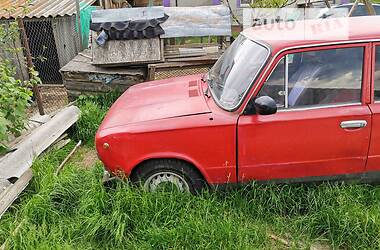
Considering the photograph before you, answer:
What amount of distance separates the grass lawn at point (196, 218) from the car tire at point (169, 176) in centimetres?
11

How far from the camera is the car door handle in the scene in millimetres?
3229

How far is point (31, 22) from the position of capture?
904cm

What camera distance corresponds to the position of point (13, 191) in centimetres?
375

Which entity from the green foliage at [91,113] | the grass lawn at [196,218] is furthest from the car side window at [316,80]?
the green foliage at [91,113]

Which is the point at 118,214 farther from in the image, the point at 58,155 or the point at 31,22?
the point at 31,22

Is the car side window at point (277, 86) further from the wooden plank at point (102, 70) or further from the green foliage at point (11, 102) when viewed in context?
the wooden plank at point (102, 70)

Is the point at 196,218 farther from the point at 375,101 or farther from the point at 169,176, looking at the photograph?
the point at 375,101

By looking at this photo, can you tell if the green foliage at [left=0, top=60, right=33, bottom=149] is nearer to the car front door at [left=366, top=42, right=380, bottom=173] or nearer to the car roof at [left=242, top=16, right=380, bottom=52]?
the car roof at [left=242, top=16, right=380, bottom=52]

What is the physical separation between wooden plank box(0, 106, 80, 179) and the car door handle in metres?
3.42

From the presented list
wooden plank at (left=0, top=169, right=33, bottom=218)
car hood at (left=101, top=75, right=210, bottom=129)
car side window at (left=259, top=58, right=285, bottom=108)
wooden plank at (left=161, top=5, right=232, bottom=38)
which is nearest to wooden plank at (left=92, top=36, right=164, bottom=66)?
wooden plank at (left=161, top=5, right=232, bottom=38)

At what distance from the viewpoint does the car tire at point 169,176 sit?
3482mm

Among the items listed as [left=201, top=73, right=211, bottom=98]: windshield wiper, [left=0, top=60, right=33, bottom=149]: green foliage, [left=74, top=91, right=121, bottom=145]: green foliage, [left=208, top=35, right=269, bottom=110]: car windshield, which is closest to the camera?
[left=208, top=35, right=269, bottom=110]: car windshield

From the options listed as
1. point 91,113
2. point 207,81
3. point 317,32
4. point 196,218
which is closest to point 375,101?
point 317,32

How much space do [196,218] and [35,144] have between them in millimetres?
2529
